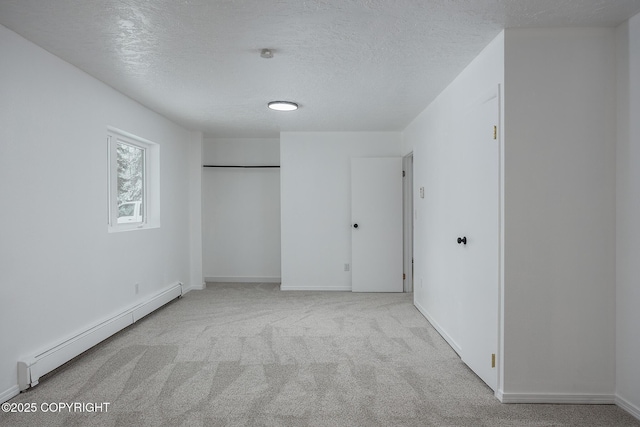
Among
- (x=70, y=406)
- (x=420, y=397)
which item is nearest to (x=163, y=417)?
(x=70, y=406)

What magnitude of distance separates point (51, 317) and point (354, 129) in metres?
4.35

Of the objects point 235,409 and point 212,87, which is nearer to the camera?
point 235,409

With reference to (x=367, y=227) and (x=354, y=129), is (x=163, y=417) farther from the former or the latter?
(x=354, y=129)

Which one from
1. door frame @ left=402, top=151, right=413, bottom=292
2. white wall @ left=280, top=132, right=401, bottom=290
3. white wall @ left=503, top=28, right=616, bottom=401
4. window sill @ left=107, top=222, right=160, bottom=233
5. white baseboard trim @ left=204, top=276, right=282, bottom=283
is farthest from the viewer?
white baseboard trim @ left=204, top=276, right=282, bottom=283

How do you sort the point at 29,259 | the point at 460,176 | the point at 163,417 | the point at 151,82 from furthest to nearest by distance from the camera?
the point at 151,82 → the point at 460,176 → the point at 29,259 → the point at 163,417

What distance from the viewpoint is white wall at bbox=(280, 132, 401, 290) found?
6219 mm

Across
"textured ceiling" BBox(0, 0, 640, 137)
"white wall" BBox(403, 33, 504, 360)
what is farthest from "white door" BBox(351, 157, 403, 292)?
"textured ceiling" BBox(0, 0, 640, 137)

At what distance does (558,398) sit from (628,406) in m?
0.36

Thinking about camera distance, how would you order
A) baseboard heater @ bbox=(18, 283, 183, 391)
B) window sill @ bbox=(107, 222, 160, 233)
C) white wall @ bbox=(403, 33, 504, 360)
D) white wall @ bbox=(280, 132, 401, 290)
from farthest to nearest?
white wall @ bbox=(280, 132, 401, 290), window sill @ bbox=(107, 222, 160, 233), white wall @ bbox=(403, 33, 504, 360), baseboard heater @ bbox=(18, 283, 183, 391)

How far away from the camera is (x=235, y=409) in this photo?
8.18 ft

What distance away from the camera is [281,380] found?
291cm

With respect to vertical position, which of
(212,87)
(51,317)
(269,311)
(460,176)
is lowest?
(269,311)

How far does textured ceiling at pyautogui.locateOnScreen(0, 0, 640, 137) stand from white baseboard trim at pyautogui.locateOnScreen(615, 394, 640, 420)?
2.27 m

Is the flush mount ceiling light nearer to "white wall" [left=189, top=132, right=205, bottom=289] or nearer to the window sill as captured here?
the window sill
